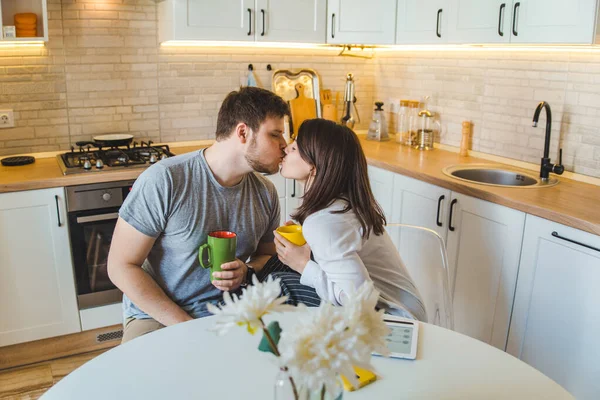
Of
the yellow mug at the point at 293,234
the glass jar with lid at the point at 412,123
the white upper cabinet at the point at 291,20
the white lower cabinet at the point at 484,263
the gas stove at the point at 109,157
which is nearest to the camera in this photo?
the yellow mug at the point at 293,234

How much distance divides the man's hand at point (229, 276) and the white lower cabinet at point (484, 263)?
1.25m

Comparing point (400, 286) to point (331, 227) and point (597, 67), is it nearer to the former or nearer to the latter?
point (331, 227)

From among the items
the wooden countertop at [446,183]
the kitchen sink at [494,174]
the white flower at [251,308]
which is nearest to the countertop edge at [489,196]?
the wooden countertop at [446,183]

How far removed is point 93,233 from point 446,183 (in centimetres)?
169

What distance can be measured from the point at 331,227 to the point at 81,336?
191 cm

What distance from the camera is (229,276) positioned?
171 cm

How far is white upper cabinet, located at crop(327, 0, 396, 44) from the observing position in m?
3.36

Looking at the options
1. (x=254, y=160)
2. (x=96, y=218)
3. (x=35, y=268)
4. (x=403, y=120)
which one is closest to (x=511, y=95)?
(x=403, y=120)

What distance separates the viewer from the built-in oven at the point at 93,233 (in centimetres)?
285

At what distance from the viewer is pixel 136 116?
343 cm

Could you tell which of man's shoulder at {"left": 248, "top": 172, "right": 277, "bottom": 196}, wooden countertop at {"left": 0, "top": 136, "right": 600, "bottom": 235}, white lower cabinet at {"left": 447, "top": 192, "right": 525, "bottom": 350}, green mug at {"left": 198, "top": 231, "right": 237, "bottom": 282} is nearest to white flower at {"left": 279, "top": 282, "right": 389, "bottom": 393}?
green mug at {"left": 198, "top": 231, "right": 237, "bottom": 282}

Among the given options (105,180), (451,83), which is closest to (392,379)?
(105,180)

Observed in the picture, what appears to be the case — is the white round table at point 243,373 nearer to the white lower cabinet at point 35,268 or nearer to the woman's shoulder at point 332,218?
the woman's shoulder at point 332,218

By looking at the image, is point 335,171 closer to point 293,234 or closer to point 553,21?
point 293,234
